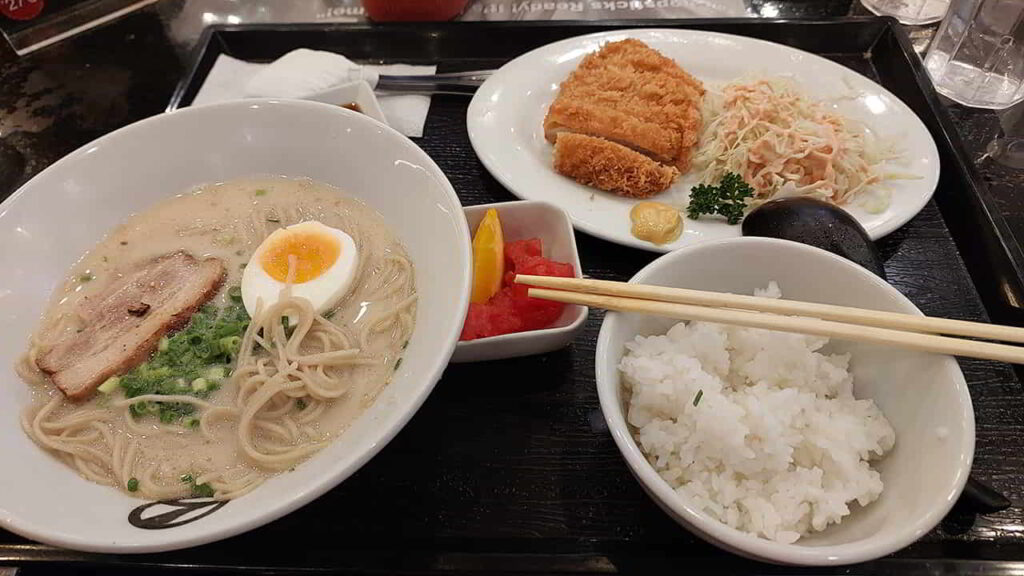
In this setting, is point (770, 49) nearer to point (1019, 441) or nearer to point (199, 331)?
point (1019, 441)

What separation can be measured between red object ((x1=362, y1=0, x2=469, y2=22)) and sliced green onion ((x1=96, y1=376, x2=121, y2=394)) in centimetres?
210

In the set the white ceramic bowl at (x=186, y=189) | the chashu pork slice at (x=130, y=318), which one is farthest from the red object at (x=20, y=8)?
the chashu pork slice at (x=130, y=318)

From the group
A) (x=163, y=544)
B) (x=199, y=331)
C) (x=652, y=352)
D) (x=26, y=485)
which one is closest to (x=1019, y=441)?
(x=652, y=352)

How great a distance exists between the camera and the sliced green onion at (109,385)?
1.38 m

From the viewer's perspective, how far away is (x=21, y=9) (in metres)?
2.85

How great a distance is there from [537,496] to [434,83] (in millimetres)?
1724

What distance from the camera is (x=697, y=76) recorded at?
2.59m

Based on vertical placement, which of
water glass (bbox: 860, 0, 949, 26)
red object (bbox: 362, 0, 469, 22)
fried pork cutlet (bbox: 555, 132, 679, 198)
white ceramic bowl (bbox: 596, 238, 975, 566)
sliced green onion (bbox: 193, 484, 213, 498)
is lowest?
sliced green onion (bbox: 193, 484, 213, 498)

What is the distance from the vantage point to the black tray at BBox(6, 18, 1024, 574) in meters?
1.32

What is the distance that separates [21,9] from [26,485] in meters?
2.77

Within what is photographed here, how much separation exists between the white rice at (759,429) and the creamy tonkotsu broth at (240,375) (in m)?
0.60

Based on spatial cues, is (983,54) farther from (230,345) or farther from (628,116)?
(230,345)

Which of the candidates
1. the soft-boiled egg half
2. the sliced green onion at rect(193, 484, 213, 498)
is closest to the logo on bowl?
the sliced green onion at rect(193, 484, 213, 498)

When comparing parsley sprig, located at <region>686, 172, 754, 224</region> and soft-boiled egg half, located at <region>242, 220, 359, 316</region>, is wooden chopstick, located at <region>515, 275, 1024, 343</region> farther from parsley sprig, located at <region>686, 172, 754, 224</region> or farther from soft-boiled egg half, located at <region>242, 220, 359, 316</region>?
parsley sprig, located at <region>686, 172, 754, 224</region>
